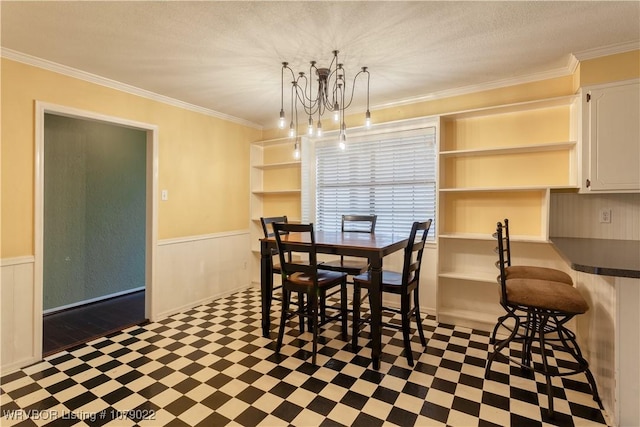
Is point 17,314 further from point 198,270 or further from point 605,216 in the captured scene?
point 605,216

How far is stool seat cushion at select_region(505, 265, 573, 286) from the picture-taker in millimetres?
2275

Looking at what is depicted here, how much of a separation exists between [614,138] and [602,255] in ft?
3.65

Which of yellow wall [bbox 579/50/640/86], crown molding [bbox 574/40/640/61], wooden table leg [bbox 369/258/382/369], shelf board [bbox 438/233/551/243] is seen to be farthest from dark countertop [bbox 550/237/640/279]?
crown molding [bbox 574/40/640/61]

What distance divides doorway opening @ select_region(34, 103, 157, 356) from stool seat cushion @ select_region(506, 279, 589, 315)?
328 centimetres

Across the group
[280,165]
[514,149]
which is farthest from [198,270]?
[514,149]

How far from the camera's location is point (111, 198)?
13.5 feet

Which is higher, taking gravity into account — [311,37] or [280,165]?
[311,37]

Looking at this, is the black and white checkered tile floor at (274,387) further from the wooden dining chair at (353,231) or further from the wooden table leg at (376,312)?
the wooden dining chair at (353,231)

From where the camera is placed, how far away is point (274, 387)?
82.5 inches

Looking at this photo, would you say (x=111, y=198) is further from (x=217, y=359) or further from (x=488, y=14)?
(x=488, y=14)

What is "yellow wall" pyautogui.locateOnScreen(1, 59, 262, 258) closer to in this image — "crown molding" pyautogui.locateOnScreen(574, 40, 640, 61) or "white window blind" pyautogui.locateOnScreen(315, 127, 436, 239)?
"white window blind" pyautogui.locateOnScreen(315, 127, 436, 239)

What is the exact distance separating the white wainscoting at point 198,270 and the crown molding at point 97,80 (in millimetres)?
1528

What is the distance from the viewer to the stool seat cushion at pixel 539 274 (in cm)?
228

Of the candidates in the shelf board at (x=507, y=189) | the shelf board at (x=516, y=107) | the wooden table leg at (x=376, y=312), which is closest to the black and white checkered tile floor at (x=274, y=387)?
the wooden table leg at (x=376, y=312)
